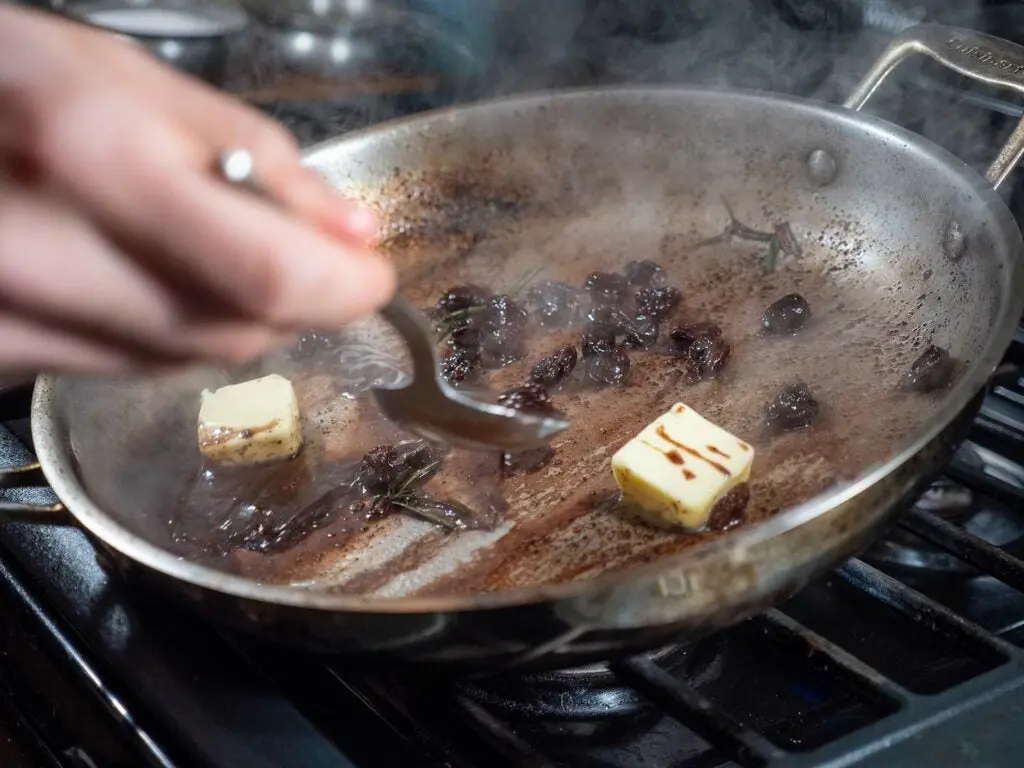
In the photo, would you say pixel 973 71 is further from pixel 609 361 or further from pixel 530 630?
pixel 530 630

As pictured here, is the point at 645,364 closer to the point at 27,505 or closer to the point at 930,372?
the point at 930,372

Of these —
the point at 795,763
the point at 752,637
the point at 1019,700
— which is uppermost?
the point at 1019,700

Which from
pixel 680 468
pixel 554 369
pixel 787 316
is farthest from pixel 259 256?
pixel 787 316

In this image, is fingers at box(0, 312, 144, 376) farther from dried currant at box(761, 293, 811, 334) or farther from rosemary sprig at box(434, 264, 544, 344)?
dried currant at box(761, 293, 811, 334)

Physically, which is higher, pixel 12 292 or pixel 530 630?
pixel 12 292

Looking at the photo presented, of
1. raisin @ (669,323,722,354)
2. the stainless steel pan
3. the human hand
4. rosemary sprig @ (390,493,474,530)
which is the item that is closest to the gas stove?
the stainless steel pan

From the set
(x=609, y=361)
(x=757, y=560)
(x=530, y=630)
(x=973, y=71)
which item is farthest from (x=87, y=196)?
(x=973, y=71)
